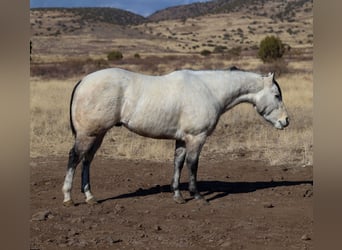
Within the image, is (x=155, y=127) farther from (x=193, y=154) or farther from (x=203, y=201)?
(x=203, y=201)

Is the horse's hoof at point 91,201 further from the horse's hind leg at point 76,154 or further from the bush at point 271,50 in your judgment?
the bush at point 271,50

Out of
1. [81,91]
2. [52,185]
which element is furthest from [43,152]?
[81,91]

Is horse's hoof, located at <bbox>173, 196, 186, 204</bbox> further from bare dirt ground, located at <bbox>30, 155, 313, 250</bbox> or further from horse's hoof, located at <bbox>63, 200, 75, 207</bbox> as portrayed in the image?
horse's hoof, located at <bbox>63, 200, 75, 207</bbox>

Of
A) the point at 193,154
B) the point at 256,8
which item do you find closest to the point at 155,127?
the point at 193,154

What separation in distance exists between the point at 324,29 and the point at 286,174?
7695mm

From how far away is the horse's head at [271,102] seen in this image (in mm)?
6789

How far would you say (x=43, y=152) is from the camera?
9711 millimetres

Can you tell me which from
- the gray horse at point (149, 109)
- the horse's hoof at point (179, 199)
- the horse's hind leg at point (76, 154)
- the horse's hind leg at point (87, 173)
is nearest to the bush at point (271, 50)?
the gray horse at point (149, 109)

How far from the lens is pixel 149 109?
6004 millimetres

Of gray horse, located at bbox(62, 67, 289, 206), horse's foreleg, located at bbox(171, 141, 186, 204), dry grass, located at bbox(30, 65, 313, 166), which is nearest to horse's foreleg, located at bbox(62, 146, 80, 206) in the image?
gray horse, located at bbox(62, 67, 289, 206)

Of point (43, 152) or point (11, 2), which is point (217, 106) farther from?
point (11, 2)

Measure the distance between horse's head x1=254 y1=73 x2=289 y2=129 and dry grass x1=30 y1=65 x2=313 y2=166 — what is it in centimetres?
207

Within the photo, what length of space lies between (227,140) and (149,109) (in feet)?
15.7

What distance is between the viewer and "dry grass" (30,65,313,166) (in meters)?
9.40
